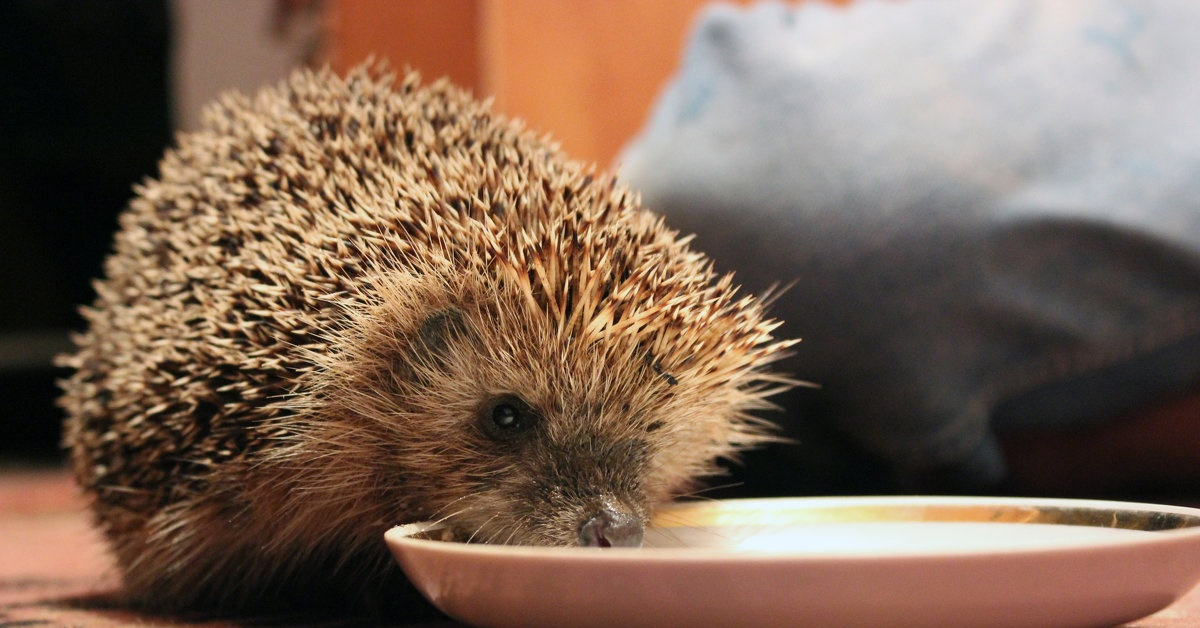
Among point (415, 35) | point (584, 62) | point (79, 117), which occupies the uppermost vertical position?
point (79, 117)

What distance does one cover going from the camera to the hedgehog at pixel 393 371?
48.0 inches

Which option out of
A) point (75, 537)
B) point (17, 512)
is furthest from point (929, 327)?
point (17, 512)

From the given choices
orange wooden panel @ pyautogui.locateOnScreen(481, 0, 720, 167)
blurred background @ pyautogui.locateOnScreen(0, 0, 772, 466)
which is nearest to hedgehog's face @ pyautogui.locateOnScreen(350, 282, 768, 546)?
orange wooden panel @ pyautogui.locateOnScreen(481, 0, 720, 167)

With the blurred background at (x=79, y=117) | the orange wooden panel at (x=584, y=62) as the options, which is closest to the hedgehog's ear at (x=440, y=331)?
the orange wooden panel at (x=584, y=62)

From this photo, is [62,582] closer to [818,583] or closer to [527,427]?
[527,427]

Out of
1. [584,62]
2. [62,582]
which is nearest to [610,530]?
[62,582]

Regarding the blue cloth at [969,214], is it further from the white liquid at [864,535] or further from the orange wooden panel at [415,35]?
the white liquid at [864,535]

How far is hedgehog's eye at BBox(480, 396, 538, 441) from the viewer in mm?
1244

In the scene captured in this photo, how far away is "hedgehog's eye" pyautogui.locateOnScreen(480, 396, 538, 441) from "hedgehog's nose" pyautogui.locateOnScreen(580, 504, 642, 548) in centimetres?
14

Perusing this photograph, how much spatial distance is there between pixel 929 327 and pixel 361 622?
1.31 m

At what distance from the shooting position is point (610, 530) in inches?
44.8

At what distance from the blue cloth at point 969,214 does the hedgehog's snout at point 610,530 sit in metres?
1.15

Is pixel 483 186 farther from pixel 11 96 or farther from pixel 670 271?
pixel 11 96

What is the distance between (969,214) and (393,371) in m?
1.32
